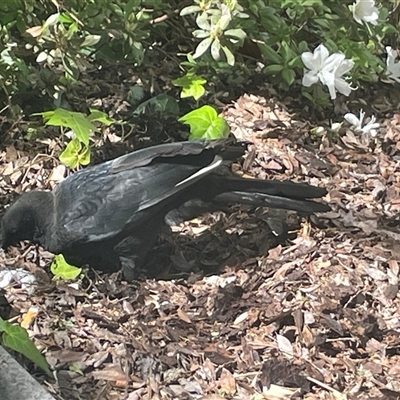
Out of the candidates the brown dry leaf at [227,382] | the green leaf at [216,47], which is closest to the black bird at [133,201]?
the green leaf at [216,47]

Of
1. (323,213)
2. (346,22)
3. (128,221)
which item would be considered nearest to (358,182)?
(323,213)

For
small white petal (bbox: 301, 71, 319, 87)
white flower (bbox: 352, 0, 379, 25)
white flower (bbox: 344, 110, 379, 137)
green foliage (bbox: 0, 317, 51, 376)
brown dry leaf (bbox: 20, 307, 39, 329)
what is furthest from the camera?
white flower (bbox: 344, 110, 379, 137)

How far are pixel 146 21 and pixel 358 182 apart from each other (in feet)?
4.44

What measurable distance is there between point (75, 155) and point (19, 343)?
1273mm

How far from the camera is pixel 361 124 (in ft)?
14.7

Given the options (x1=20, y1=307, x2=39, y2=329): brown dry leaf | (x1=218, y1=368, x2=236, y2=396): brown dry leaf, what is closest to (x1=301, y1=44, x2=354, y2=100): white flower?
(x1=218, y1=368, x2=236, y2=396): brown dry leaf

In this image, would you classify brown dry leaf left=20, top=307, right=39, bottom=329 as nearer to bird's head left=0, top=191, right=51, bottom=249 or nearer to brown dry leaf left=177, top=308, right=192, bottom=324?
bird's head left=0, top=191, right=51, bottom=249

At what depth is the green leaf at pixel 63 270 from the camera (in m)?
3.54

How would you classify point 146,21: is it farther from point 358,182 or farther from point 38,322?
point 38,322

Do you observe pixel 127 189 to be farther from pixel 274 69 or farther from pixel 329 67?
pixel 329 67

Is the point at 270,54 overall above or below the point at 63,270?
above

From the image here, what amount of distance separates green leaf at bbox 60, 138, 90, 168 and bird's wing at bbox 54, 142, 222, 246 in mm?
199

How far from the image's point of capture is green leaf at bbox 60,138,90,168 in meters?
3.84

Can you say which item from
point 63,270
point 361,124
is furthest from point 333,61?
point 63,270
